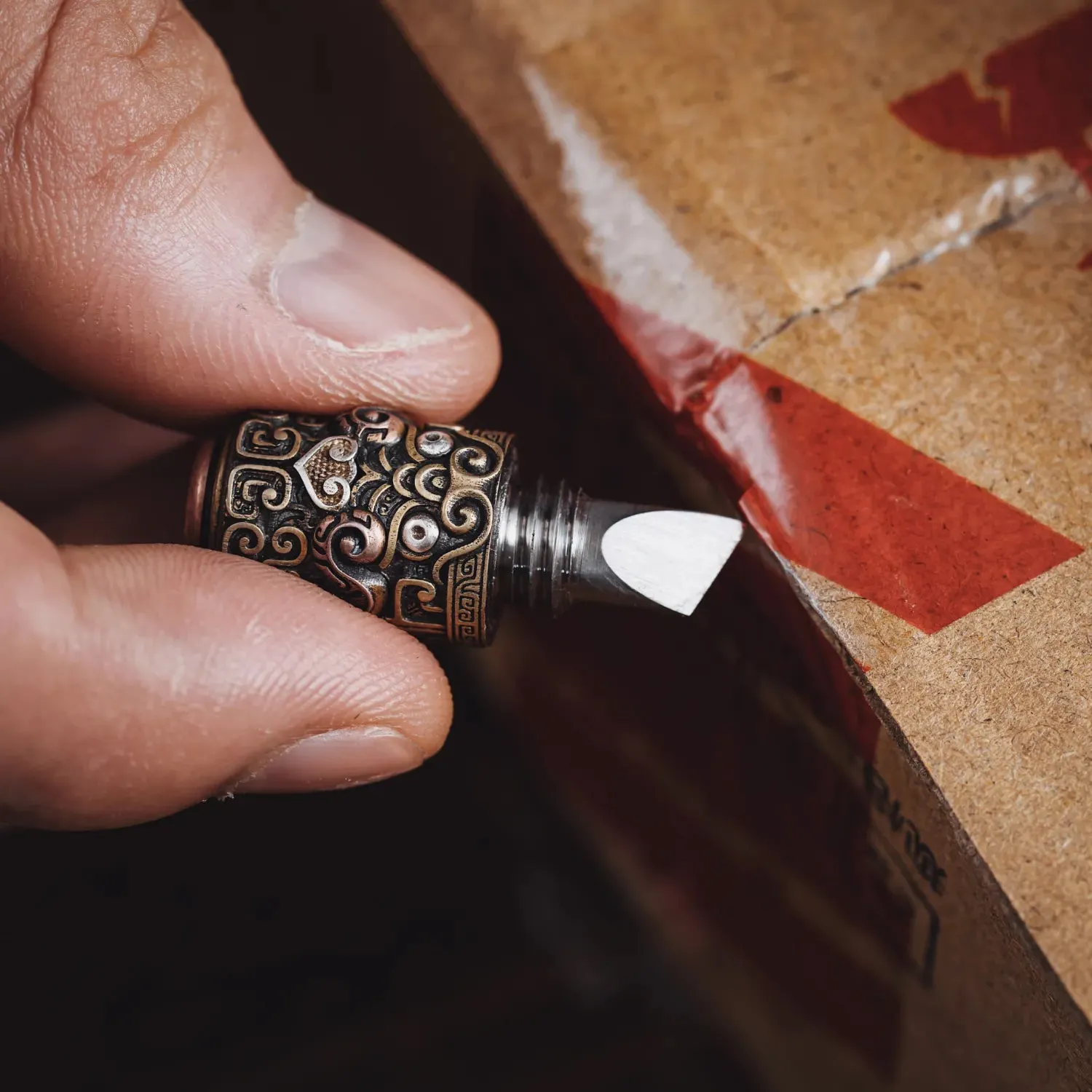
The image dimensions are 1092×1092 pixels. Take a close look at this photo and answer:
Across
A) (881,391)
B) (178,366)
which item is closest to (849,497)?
(881,391)

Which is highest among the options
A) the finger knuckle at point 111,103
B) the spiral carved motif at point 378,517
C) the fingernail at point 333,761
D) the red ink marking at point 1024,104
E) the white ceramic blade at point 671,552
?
the red ink marking at point 1024,104

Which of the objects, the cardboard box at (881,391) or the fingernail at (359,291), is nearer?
the cardboard box at (881,391)

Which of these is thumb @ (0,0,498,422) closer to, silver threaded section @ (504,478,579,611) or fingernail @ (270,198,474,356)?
fingernail @ (270,198,474,356)

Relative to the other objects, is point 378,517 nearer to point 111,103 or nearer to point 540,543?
point 540,543

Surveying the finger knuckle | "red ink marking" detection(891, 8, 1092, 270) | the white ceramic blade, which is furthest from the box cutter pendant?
"red ink marking" detection(891, 8, 1092, 270)

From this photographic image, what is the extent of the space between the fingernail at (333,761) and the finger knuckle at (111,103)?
0.39 meters

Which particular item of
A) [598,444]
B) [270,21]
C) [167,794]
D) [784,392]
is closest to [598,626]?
[598,444]

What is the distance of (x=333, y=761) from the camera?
702 millimetres

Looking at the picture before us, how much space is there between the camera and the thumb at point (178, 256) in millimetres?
690

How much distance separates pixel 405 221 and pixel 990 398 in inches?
23.7

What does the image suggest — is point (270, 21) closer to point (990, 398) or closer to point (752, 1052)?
point (990, 398)

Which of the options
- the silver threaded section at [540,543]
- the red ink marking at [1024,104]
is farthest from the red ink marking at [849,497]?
the red ink marking at [1024,104]

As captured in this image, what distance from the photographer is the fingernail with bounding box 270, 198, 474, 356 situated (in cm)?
76

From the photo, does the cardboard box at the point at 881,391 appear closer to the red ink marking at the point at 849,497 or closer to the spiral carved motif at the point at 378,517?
the red ink marking at the point at 849,497
